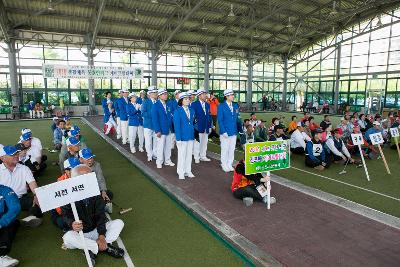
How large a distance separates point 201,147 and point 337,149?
3.96 m

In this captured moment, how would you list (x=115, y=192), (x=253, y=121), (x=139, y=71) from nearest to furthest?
(x=115, y=192)
(x=253, y=121)
(x=139, y=71)

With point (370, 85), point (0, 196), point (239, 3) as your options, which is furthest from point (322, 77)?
point (0, 196)

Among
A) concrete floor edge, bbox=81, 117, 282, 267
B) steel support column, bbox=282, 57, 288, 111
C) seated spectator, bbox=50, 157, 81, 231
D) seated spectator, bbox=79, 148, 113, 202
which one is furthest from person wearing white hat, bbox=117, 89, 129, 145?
steel support column, bbox=282, 57, 288, 111

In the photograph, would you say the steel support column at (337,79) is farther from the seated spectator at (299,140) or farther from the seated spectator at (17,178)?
the seated spectator at (17,178)

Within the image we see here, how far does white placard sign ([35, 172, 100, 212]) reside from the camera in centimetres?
310

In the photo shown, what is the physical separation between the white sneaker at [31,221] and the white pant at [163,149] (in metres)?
3.56

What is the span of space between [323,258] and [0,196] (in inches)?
158

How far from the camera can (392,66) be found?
967 inches

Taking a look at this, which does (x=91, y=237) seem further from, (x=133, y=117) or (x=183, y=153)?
(x=133, y=117)

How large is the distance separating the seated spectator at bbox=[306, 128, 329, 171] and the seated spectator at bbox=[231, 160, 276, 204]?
10.1 feet

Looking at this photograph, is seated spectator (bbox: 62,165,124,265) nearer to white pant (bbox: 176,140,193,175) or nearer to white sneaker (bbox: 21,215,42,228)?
white sneaker (bbox: 21,215,42,228)

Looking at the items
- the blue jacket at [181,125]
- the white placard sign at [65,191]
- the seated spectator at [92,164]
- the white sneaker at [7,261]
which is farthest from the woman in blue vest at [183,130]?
the white sneaker at [7,261]

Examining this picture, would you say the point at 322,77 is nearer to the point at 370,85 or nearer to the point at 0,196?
the point at 370,85

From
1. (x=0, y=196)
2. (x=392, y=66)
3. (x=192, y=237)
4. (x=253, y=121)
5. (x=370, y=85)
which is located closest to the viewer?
(x=0, y=196)
